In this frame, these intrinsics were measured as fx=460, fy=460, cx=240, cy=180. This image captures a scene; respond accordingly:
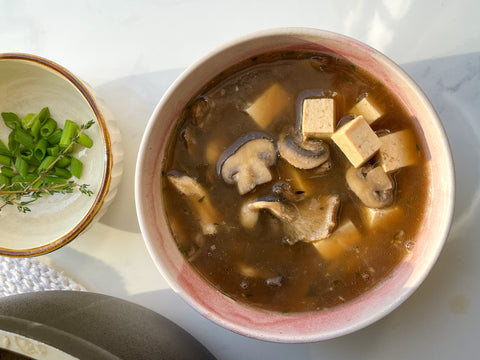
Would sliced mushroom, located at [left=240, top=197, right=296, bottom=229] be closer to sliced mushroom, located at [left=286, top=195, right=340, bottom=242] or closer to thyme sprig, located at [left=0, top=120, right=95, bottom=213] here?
sliced mushroom, located at [left=286, top=195, right=340, bottom=242]

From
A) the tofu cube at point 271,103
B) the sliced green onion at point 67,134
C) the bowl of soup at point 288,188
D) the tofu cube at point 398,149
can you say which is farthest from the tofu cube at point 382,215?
the sliced green onion at point 67,134

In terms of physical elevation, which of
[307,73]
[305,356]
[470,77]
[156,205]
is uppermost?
[307,73]

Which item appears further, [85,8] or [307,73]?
[85,8]

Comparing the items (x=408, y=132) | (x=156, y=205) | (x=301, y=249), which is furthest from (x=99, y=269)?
(x=408, y=132)

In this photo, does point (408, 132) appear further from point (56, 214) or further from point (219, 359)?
point (56, 214)

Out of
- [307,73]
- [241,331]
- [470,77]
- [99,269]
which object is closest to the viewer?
[241,331]

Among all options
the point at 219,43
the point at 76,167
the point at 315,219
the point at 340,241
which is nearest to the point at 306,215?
the point at 315,219

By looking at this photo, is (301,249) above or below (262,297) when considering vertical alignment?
above
